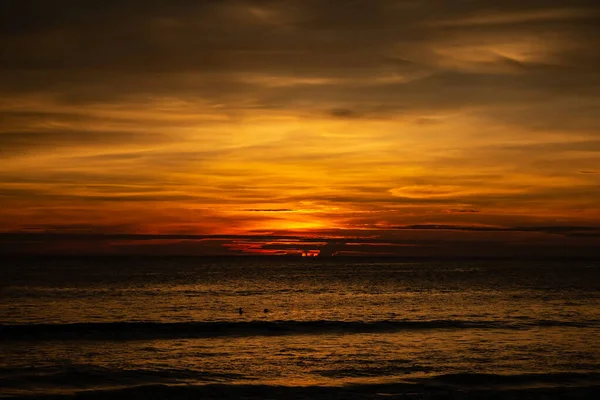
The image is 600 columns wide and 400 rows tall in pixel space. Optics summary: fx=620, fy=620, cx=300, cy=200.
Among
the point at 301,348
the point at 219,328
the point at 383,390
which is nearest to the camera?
the point at 383,390

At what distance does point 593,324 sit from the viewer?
41.5 metres

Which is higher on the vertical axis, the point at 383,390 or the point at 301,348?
the point at 383,390

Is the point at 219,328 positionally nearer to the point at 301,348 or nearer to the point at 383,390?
the point at 301,348

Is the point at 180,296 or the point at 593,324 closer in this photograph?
the point at 593,324

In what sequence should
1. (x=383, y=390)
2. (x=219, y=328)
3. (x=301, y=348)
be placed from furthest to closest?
(x=219, y=328), (x=301, y=348), (x=383, y=390)

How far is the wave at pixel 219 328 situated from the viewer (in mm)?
37625

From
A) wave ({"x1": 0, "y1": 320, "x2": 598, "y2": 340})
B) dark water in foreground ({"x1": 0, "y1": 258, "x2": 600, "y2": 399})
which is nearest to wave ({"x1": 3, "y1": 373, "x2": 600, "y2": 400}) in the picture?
dark water in foreground ({"x1": 0, "y1": 258, "x2": 600, "y2": 399})

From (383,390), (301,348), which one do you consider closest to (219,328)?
(301,348)

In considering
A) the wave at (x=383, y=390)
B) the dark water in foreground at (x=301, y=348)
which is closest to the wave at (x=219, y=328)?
the dark water in foreground at (x=301, y=348)

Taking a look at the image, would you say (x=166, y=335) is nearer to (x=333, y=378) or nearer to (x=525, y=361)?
(x=333, y=378)

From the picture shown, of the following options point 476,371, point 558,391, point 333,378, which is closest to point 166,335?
point 333,378

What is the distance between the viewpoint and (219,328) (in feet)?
134

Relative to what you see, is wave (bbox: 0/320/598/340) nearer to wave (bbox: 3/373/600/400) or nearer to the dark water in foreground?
the dark water in foreground

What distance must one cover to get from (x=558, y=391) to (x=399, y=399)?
20.6 feet
